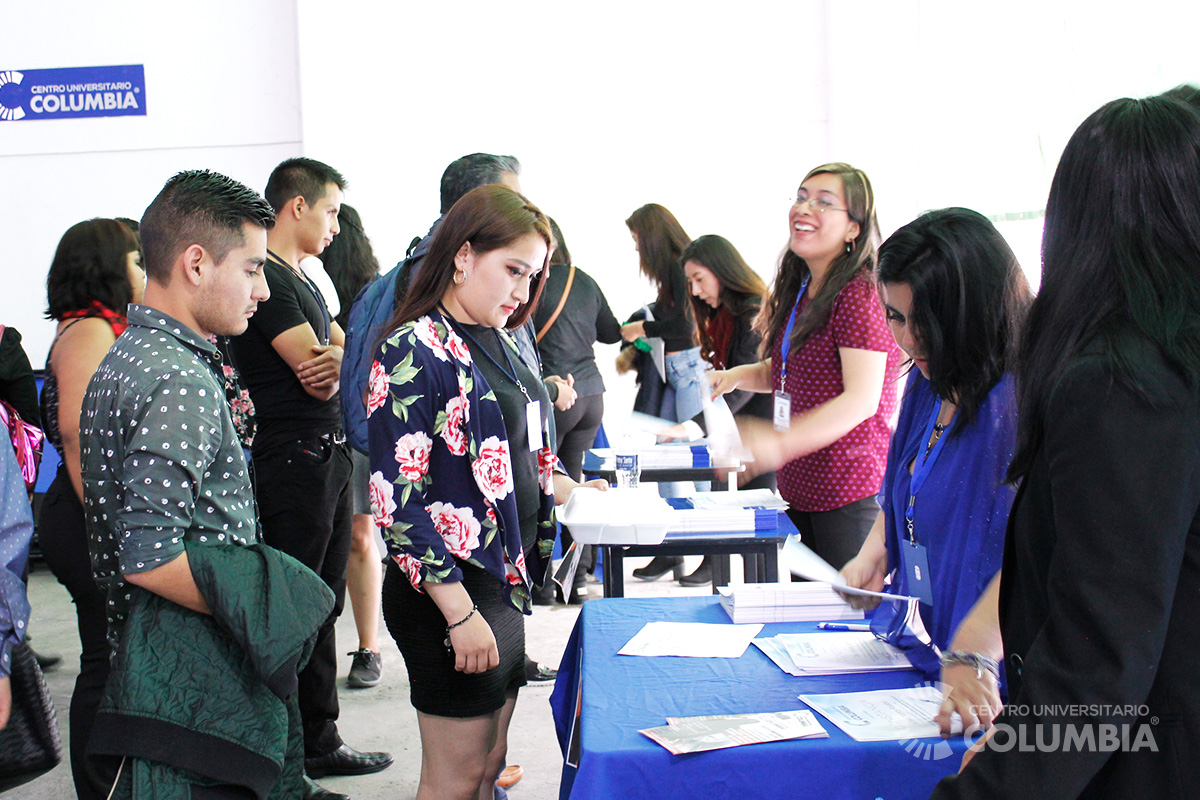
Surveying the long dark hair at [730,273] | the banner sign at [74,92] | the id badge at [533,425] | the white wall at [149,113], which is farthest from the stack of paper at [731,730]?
the banner sign at [74,92]

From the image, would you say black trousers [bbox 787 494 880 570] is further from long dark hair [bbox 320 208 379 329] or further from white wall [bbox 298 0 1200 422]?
white wall [bbox 298 0 1200 422]

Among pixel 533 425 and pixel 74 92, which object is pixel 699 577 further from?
pixel 74 92

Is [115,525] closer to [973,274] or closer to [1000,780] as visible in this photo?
[1000,780]

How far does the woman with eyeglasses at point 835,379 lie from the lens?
6.82ft

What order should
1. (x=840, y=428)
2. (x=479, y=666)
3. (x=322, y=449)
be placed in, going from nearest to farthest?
(x=479, y=666), (x=840, y=428), (x=322, y=449)

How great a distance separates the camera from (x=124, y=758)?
3.97 feet

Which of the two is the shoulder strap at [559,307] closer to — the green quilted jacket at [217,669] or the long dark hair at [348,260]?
the long dark hair at [348,260]

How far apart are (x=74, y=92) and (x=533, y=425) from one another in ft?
16.7

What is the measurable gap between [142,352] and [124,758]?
21.6 inches

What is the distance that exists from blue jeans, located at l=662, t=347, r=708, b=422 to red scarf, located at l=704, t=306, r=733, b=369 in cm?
15

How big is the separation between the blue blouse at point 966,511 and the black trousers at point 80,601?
1494 mm

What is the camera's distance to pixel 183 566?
1231 mm

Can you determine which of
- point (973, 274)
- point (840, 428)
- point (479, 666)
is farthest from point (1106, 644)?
point (840, 428)

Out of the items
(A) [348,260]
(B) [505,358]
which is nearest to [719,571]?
(B) [505,358]
